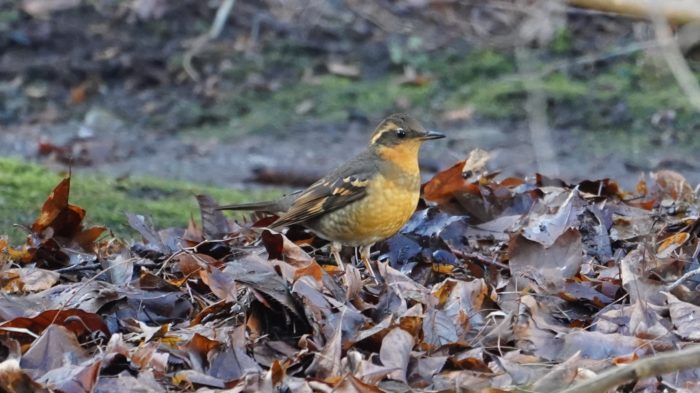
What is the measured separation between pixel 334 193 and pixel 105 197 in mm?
2310

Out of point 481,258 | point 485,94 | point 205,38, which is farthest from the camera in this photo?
point 205,38

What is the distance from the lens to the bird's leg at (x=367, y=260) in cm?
570

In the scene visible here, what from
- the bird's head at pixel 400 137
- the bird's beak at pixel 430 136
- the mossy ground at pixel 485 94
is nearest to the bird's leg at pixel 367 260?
the bird's head at pixel 400 137

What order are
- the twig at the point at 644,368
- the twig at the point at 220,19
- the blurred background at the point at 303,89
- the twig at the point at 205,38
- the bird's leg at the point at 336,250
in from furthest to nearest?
1. the twig at the point at 220,19
2. the twig at the point at 205,38
3. the blurred background at the point at 303,89
4. the bird's leg at the point at 336,250
5. the twig at the point at 644,368

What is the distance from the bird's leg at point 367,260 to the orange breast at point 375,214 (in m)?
0.05

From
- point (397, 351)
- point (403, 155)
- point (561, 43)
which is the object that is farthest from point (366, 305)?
point (561, 43)

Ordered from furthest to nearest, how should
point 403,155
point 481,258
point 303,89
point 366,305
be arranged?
point 303,89, point 403,155, point 481,258, point 366,305

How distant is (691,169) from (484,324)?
6.14 metres

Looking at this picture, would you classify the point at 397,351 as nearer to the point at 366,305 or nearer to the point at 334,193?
the point at 366,305

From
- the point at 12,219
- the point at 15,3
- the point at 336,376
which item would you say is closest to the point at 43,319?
the point at 336,376

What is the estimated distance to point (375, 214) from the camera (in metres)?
6.40

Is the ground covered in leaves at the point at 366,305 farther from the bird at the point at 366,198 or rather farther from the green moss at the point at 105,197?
the green moss at the point at 105,197

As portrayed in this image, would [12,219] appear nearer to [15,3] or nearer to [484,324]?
[484,324]

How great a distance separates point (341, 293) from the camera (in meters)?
5.19
